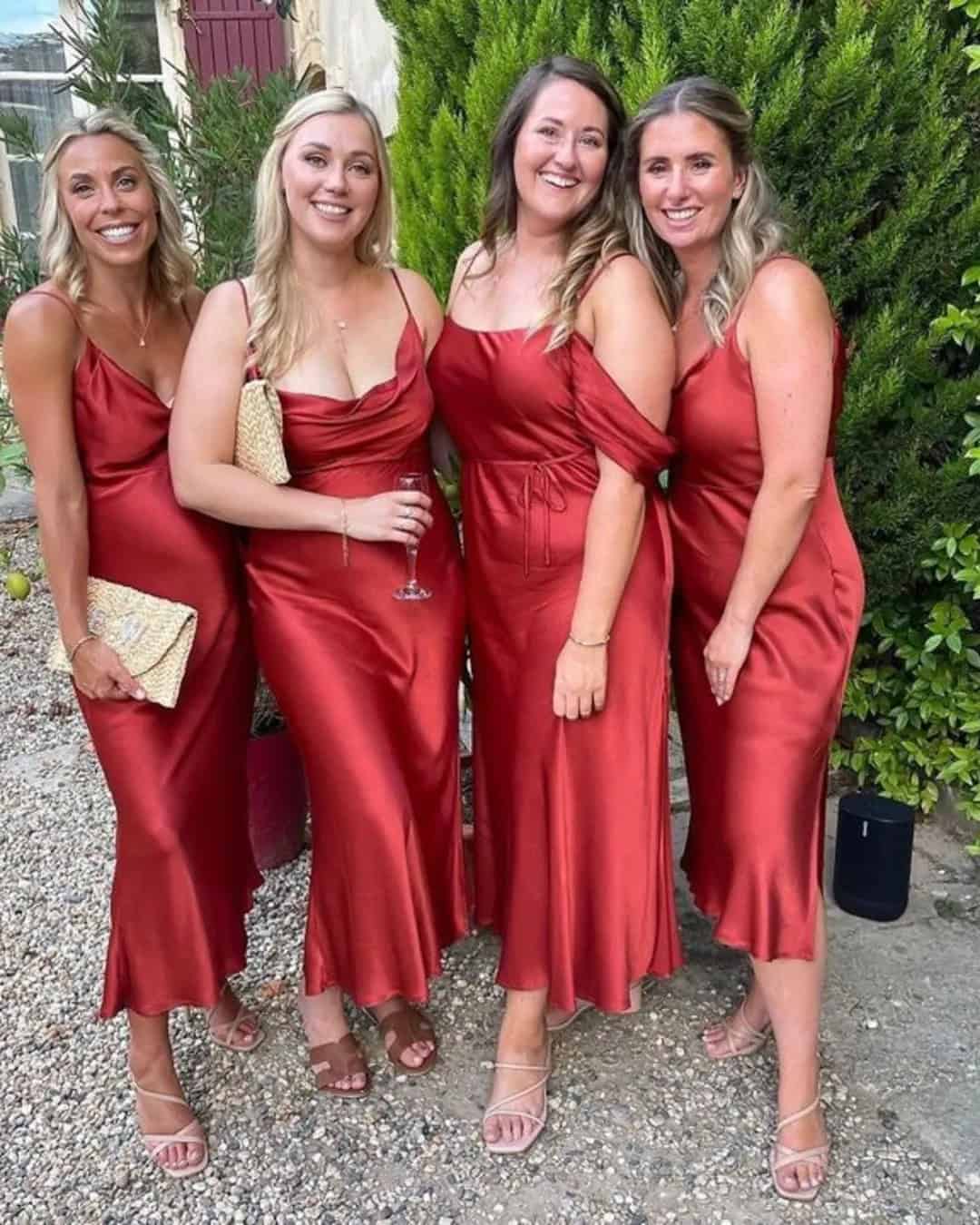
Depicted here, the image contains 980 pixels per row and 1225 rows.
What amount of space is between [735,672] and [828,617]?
0.81 ft

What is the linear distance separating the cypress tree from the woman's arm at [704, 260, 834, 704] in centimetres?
118

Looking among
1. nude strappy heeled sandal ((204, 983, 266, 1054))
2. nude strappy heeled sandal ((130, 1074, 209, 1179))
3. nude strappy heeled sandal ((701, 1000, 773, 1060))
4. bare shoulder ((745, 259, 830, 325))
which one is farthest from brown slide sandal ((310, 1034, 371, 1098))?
bare shoulder ((745, 259, 830, 325))

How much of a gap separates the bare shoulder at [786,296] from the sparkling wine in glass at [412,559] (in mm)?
817

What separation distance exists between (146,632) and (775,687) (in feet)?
4.69

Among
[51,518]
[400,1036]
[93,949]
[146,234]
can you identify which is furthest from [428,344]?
[93,949]

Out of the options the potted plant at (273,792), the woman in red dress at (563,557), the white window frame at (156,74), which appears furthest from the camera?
the white window frame at (156,74)

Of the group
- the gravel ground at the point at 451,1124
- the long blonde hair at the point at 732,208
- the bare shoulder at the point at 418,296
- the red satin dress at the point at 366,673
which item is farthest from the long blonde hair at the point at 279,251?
the gravel ground at the point at 451,1124

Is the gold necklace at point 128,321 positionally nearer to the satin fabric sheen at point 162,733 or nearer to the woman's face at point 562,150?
the satin fabric sheen at point 162,733

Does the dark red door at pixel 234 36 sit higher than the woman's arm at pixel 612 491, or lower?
higher

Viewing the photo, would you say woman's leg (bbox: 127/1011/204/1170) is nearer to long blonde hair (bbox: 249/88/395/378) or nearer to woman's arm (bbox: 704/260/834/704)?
long blonde hair (bbox: 249/88/395/378)

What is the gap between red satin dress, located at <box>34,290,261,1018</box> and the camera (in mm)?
2553

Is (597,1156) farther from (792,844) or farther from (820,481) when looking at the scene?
(820,481)

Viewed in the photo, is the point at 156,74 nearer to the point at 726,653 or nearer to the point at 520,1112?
the point at 726,653

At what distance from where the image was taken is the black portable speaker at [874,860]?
143 inches
